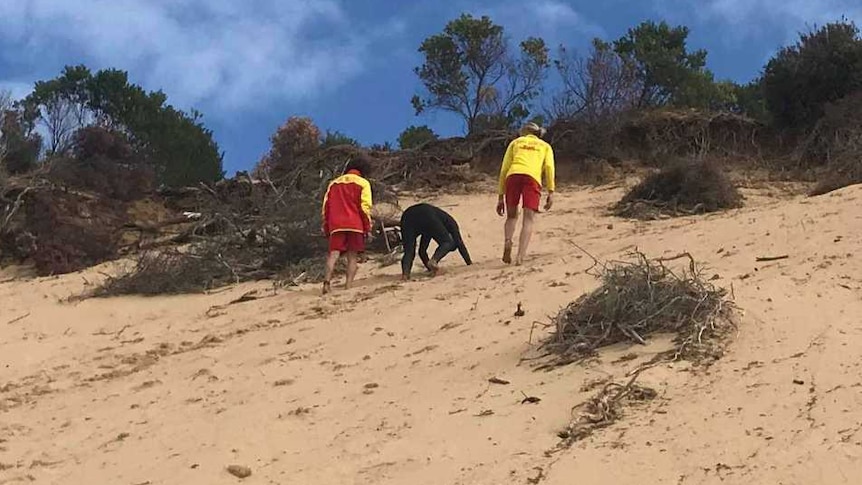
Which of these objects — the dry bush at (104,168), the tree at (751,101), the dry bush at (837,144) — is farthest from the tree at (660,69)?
the dry bush at (104,168)

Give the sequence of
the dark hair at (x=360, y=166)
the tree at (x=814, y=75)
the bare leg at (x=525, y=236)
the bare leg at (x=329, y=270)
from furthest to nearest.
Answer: the tree at (x=814, y=75) < the dark hair at (x=360, y=166) < the bare leg at (x=525, y=236) < the bare leg at (x=329, y=270)

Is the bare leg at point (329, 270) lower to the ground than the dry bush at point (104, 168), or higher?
lower

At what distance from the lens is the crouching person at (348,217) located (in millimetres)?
9617

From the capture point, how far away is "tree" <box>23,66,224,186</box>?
21094 millimetres

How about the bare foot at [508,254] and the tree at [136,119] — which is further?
the tree at [136,119]

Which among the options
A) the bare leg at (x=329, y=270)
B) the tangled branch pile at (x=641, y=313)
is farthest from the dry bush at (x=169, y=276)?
the tangled branch pile at (x=641, y=313)

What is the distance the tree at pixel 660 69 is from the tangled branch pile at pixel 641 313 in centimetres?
1452

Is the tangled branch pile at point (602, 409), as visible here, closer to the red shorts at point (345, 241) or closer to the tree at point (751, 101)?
the red shorts at point (345, 241)

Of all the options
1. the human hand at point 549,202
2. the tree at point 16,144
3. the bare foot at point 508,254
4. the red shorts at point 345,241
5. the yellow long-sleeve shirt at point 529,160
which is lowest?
the bare foot at point 508,254

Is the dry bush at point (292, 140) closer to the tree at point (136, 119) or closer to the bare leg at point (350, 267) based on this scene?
the tree at point (136, 119)

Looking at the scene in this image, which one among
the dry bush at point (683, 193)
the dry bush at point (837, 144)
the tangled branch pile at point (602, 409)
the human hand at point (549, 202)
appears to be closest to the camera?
the tangled branch pile at point (602, 409)

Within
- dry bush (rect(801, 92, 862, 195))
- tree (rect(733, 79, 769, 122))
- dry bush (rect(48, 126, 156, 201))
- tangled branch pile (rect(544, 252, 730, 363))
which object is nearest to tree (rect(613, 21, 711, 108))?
tree (rect(733, 79, 769, 122))

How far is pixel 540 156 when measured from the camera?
32.5 ft

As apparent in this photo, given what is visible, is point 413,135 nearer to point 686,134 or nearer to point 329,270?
point 686,134
